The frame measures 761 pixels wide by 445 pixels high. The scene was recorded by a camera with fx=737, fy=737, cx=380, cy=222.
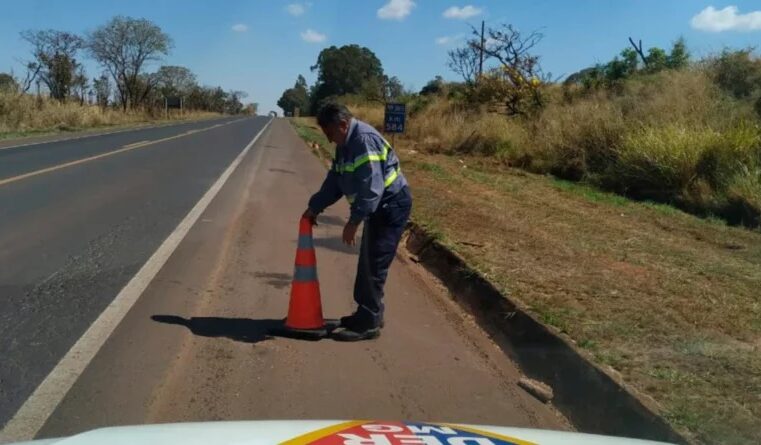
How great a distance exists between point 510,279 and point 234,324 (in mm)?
2831

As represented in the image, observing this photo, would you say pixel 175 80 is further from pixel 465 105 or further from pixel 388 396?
pixel 388 396

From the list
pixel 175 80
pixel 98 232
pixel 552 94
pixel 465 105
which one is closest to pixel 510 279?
pixel 98 232

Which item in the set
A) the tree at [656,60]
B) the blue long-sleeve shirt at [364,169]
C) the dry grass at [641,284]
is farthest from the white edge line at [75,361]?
the tree at [656,60]

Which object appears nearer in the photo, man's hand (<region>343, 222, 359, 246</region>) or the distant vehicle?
the distant vehicle

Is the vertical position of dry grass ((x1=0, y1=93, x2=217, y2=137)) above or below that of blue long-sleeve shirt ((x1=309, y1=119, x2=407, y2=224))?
below

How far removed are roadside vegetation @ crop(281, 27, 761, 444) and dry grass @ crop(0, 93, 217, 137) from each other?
54.4 ft

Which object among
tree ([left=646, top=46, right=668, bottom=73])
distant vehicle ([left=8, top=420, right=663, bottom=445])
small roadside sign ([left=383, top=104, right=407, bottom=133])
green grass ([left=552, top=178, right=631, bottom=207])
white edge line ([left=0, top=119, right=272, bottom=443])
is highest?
tree ([left=646, top=46, right=668, bottom=73])

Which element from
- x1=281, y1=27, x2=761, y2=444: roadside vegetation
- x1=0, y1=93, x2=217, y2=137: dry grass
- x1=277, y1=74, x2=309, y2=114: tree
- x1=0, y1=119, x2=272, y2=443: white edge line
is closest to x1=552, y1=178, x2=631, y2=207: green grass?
x1=281, y1=27, x2=761, y2=444: roadside vegetation

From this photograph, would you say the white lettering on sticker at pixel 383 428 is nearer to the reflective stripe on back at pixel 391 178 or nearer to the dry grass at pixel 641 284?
the dry grass at pixel 641 284

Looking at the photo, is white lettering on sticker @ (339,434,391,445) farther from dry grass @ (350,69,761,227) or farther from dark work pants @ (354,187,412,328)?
dry grass @ (350,69,761,227)

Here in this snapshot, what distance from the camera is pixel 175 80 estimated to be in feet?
379

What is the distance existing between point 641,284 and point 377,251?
9.73 feet

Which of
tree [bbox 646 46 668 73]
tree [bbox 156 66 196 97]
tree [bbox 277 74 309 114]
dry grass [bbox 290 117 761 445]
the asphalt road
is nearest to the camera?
the asphalt road

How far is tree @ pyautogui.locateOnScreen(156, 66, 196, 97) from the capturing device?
10800 cm
